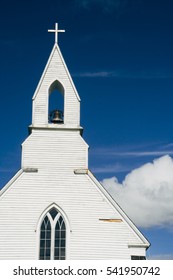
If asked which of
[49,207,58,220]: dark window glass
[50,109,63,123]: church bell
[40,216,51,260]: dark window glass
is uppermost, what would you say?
[50,109,63,123]: church bell

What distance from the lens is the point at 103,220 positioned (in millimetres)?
23172

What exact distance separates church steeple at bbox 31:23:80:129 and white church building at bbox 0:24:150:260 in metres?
0.18

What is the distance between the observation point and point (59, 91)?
26.7 metres

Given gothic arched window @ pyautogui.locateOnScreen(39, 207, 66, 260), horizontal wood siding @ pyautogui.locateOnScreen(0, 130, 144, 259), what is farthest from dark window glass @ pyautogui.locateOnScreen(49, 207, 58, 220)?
horizontal wood siding @ pyautogui.locateOnScreen(0, 130, 144, 259)

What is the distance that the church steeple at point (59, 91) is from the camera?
82.1ft

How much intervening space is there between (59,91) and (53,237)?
8054 mm

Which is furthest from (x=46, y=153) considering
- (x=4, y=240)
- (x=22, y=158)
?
(x=4, y=240)

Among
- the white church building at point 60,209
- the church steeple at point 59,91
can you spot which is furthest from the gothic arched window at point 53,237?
the church steeple at point 59,91

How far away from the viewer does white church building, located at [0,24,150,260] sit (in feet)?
74.1

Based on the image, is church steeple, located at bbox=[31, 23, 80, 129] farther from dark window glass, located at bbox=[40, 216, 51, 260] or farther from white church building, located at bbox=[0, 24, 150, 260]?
dark window glass, located at bbox=[40, 216, 51, 260]

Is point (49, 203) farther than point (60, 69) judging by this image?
No
